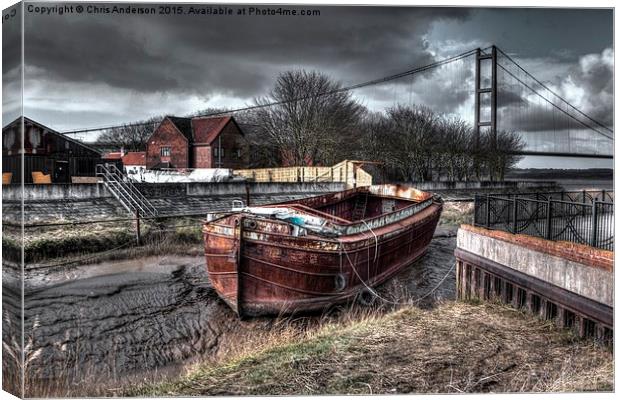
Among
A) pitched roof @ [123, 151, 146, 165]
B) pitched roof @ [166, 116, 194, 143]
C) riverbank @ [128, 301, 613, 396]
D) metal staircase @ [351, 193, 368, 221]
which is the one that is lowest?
riverbank @ [128, 301, 613, 396]

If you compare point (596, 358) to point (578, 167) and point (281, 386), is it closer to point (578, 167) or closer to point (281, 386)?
point (578, 167)

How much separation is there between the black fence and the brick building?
3.36 metres

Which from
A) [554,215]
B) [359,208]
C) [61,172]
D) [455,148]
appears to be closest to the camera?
[61,172]

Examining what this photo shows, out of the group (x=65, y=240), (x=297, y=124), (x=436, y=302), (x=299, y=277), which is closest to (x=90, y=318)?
(x=65, y=240)

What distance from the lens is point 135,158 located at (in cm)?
557

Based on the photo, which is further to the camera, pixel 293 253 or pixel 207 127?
pixel 293 253

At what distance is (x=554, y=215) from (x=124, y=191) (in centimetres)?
519

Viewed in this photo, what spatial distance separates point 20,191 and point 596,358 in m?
6.01

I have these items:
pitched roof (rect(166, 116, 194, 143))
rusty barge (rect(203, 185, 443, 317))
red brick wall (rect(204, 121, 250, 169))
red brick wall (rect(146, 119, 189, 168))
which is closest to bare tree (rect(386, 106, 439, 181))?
rusty barge (rect(203, 185, 443, 317))

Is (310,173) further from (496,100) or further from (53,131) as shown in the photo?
(53,131)

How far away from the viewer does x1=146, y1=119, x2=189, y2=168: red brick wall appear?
5.24m

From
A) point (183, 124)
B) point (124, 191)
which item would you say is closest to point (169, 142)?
point (183, 124)

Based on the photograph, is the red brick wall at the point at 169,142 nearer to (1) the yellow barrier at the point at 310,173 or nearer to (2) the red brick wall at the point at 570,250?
(1) the yellow barrier at the point at 310,173

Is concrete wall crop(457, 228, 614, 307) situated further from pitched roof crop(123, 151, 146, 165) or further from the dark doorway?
the dark doorway
